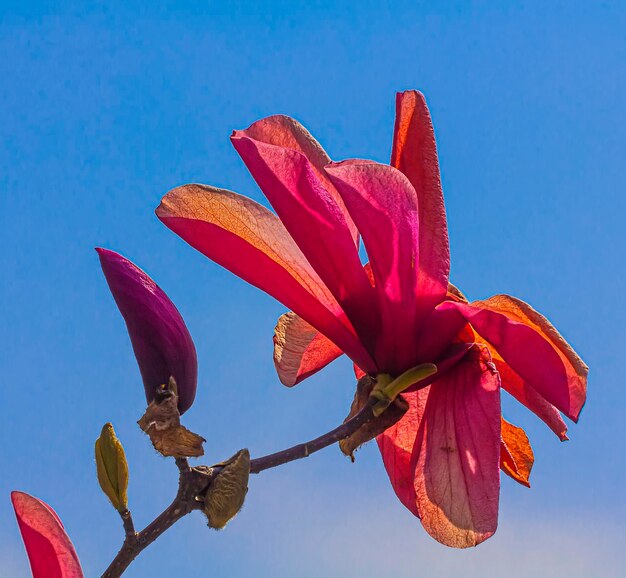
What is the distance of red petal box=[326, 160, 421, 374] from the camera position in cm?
116

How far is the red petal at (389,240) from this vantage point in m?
1.16

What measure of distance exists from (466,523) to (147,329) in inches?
17.8

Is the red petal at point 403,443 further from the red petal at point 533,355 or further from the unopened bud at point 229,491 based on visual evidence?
the unopened bud at point 229,491

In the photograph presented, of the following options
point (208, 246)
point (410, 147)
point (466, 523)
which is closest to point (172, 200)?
point (208, 246)

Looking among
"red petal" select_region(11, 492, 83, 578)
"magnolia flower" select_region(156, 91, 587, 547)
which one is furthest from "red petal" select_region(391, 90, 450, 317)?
"red petal" select_region(11, 492, 83, 578)

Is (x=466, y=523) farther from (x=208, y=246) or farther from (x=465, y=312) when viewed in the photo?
(x=208, y=246)

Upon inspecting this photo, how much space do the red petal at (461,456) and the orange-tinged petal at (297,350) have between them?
23 cm

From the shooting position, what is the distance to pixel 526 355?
47.0 inches

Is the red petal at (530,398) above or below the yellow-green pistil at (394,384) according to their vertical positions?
above

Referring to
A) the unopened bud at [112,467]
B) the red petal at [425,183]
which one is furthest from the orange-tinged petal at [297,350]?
the unopened bud at [112,467]

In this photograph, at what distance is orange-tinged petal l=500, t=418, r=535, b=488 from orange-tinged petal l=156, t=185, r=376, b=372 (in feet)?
0.83

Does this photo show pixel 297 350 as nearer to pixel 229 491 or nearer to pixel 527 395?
pixel 527 395

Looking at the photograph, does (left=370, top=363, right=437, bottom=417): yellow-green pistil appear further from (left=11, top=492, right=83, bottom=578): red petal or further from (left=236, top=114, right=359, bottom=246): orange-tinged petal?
(left=11, top=492, right=83, bottom=578): red petal

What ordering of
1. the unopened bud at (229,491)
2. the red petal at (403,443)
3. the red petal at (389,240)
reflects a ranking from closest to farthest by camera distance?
the unopened bud at (229,491)
the red petal at (389,240)
the red petal at (403,443)
